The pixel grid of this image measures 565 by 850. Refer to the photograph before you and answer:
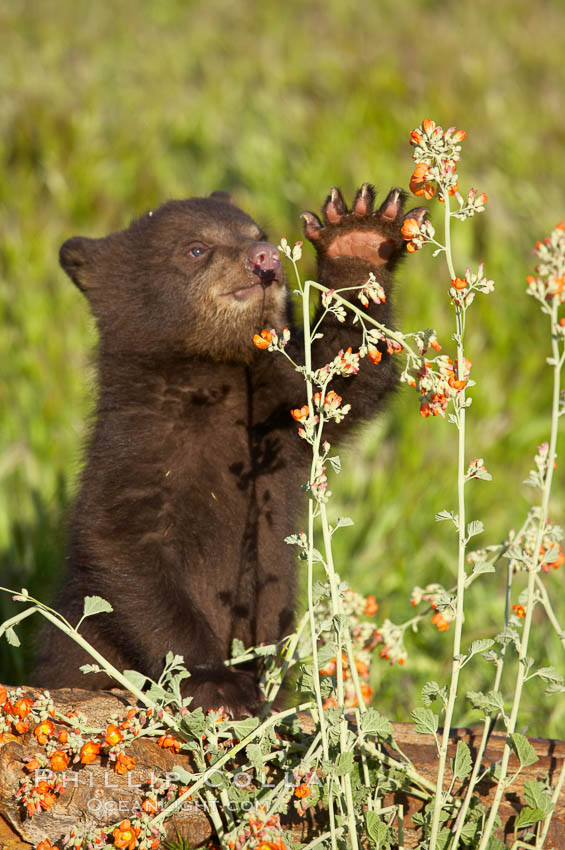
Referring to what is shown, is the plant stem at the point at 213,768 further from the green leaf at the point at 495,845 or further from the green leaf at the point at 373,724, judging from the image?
the green leaf at the point at 495,845

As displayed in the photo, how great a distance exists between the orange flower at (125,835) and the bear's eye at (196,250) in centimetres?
Result: 208

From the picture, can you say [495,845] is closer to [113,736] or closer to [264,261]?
[113,736]

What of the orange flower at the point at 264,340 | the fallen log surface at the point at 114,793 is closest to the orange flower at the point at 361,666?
the fallen log surface at the point at 114,793

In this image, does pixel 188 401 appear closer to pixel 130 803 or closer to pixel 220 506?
pixel 220 506

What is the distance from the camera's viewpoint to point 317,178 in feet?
25.2

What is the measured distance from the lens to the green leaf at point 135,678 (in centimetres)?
256

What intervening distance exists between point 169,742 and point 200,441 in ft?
3.81

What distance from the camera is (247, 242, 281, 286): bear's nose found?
3400 millimetres

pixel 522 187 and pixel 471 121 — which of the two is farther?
pixel 471 121

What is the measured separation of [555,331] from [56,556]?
3396 millimetres

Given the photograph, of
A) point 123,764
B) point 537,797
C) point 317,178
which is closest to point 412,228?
point 537,797

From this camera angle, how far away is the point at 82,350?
6.63 meters

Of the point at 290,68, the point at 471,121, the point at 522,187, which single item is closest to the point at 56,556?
the point at 522,187

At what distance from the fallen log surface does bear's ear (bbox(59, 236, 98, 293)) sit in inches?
67.8
